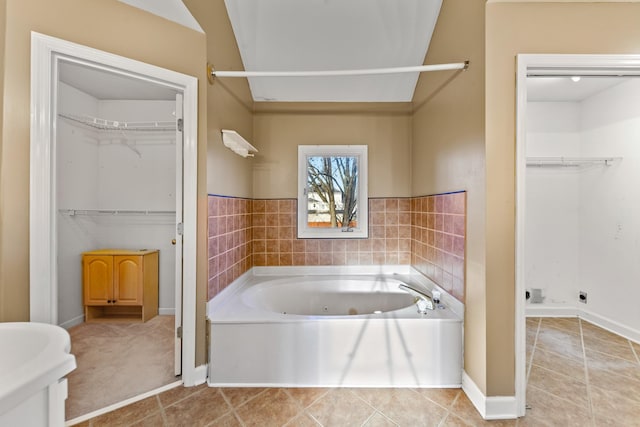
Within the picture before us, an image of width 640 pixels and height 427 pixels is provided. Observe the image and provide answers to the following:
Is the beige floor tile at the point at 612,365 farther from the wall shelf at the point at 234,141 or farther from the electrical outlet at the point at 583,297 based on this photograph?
the wall shelf at the point at 234,141

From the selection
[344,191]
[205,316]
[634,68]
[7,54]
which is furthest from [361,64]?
[205,316]

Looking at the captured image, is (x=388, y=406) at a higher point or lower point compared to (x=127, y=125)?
lower

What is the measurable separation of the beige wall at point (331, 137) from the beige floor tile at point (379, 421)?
6.18 feet

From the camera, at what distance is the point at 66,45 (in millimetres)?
1336

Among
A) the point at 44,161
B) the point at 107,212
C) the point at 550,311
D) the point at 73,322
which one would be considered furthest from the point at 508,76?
the point at 73,322

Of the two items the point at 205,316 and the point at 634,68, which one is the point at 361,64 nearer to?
the point at 634,68

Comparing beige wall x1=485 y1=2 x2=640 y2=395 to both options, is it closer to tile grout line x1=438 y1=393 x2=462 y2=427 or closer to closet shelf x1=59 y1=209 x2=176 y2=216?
tile grout line x1=438 y1=393 x2=462 y2=427

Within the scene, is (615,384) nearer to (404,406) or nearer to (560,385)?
(560,385)

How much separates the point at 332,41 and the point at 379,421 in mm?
2730

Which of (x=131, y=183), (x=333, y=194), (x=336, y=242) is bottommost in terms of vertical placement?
(x=336, y=242)

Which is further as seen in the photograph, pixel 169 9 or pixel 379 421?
pixel 169 9

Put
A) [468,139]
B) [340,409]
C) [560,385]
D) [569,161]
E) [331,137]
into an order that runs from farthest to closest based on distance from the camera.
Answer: [331,137]
[569,161]
[560,385]
[468,139]
[340,409]

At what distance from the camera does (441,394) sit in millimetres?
1668

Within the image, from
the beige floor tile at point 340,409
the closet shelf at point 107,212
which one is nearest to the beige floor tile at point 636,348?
the beige floor tile at point 340,409
